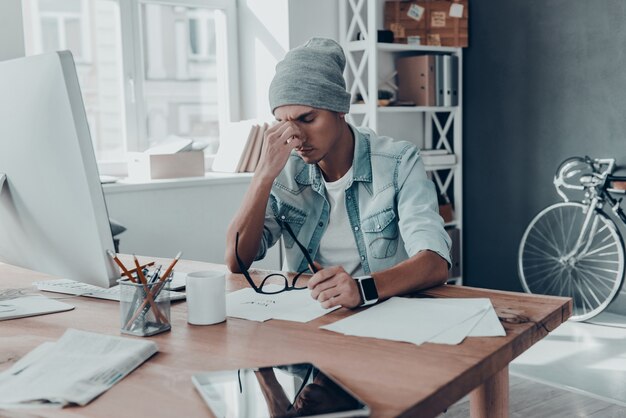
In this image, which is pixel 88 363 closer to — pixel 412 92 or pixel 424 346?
pixel 424 346

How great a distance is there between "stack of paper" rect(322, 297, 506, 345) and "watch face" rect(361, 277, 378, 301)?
0.02 m

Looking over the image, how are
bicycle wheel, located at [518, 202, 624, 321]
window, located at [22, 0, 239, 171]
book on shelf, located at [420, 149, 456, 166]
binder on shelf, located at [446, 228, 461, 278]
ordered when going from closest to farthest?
window, located at [22, 0, 239, 171]
bicycle wheel, located at [518, 202, 624, 321]
book on shelf, located at [420, 149, 456, 166]
binder on shelf, located at [446, 228, 461, 278]

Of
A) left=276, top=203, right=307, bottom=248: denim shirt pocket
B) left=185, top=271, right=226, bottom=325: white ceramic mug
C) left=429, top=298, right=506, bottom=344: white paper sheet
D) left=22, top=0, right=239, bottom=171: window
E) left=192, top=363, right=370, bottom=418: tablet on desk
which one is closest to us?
left=192, top=363, right=370, bottom=418: tablet on desk

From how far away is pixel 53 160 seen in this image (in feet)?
3.88

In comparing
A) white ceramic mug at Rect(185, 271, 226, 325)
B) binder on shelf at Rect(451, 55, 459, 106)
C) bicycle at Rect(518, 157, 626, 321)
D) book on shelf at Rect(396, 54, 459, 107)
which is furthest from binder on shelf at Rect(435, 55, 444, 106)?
white ceramic mug at Rect(185, 271, 226, 325)

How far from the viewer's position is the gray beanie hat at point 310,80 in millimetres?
1658

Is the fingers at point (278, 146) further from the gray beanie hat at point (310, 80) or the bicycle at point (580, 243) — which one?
the bicycle at point (580, 243)

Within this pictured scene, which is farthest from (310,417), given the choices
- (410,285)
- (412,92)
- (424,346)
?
(412,92)

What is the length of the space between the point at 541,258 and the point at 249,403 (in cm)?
360

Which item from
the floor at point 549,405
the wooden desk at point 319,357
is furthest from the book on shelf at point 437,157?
the wooden desk at point 319,357

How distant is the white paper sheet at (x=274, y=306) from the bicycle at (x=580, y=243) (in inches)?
108

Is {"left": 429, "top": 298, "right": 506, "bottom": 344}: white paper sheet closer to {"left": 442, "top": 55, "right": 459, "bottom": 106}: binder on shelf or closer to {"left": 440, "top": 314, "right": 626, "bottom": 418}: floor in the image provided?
{"left": 440, "top": 314, "right": 626, "bottom": 418}: floor

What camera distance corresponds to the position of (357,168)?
1747 millimetres

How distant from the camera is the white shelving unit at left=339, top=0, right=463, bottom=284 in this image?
12.7 ft
